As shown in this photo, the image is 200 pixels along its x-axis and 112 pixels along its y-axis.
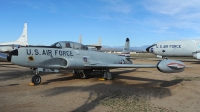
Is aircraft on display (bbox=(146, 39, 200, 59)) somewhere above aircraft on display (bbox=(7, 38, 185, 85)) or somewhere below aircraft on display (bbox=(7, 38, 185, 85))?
above

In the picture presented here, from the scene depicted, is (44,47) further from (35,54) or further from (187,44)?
(187,44)

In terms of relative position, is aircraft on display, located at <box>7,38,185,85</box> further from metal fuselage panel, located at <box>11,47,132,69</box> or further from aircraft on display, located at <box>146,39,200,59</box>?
aircraft on display, located at <box>146,39,200,59</box>

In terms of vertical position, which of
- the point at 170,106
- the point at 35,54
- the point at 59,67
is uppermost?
the point at 35,54

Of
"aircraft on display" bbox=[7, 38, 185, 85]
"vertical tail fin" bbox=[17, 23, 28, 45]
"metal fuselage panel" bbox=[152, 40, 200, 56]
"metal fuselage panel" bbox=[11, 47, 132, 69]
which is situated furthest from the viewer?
"vertical tail fin" bbox=[17, 23, 28, 45]

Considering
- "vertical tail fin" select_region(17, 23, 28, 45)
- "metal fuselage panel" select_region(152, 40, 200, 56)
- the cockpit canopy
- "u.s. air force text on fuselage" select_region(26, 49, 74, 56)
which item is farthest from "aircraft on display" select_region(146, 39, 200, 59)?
"vertical tail fin" select_region(17, 23, 28, 45)

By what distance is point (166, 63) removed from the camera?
887 cm

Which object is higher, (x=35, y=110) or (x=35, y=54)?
(x=35, y=54)

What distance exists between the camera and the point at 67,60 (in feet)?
34.5

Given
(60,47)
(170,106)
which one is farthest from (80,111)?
(60,47)

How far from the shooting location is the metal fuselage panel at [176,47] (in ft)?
96.8

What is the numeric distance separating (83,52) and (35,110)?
6.56 m

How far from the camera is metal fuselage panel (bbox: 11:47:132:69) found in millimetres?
9391

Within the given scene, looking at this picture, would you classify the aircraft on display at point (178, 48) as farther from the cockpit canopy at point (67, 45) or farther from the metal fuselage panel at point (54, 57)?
the cockpit canopy at point (67, 45)

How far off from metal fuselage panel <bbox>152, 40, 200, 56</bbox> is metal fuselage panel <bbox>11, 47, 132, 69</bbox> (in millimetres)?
21729
